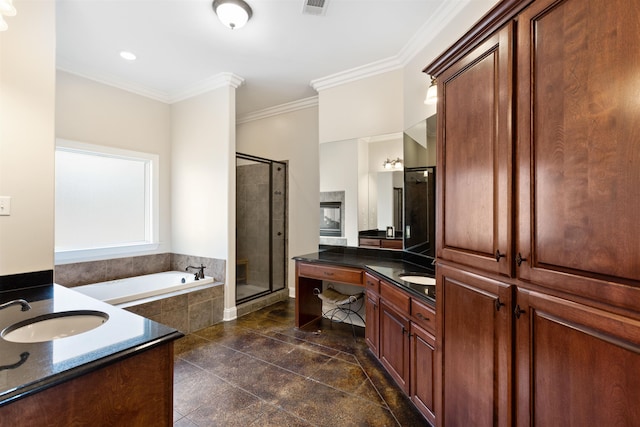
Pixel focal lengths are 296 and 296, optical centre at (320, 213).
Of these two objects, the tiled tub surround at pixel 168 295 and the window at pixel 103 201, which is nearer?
the tiled tub surround at pixel 168 295

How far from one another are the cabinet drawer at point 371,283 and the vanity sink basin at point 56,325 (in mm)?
1794

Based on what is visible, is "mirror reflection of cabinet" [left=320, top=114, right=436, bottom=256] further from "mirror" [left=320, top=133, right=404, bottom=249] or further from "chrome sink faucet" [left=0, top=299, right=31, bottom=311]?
"chrome sink faucet" [left=0, top=299, right=31, bottom=311]

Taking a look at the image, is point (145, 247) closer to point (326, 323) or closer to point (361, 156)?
point (326, 323)

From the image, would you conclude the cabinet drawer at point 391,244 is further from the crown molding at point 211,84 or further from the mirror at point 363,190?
the crown molding at point 211,84

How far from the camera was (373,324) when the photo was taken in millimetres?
2502

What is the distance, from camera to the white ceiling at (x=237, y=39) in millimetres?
2299

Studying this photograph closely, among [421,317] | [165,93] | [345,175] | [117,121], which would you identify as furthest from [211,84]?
[421,317]

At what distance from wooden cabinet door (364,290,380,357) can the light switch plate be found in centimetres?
252

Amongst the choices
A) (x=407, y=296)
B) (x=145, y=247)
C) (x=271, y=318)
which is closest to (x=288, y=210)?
(x=271, y=318)

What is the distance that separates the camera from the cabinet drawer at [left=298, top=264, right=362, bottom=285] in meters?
2.74

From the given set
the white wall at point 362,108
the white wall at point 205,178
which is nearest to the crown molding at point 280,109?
the white wall at point 362,108

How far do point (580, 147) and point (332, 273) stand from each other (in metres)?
2.29

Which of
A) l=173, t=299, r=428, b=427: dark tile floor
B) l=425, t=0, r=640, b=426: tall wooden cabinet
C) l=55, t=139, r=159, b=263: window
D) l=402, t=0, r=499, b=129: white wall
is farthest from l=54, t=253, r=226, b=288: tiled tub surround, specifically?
l=425, t=0, r=640, b=426: tall wooden cabinet

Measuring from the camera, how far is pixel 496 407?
1141mm
